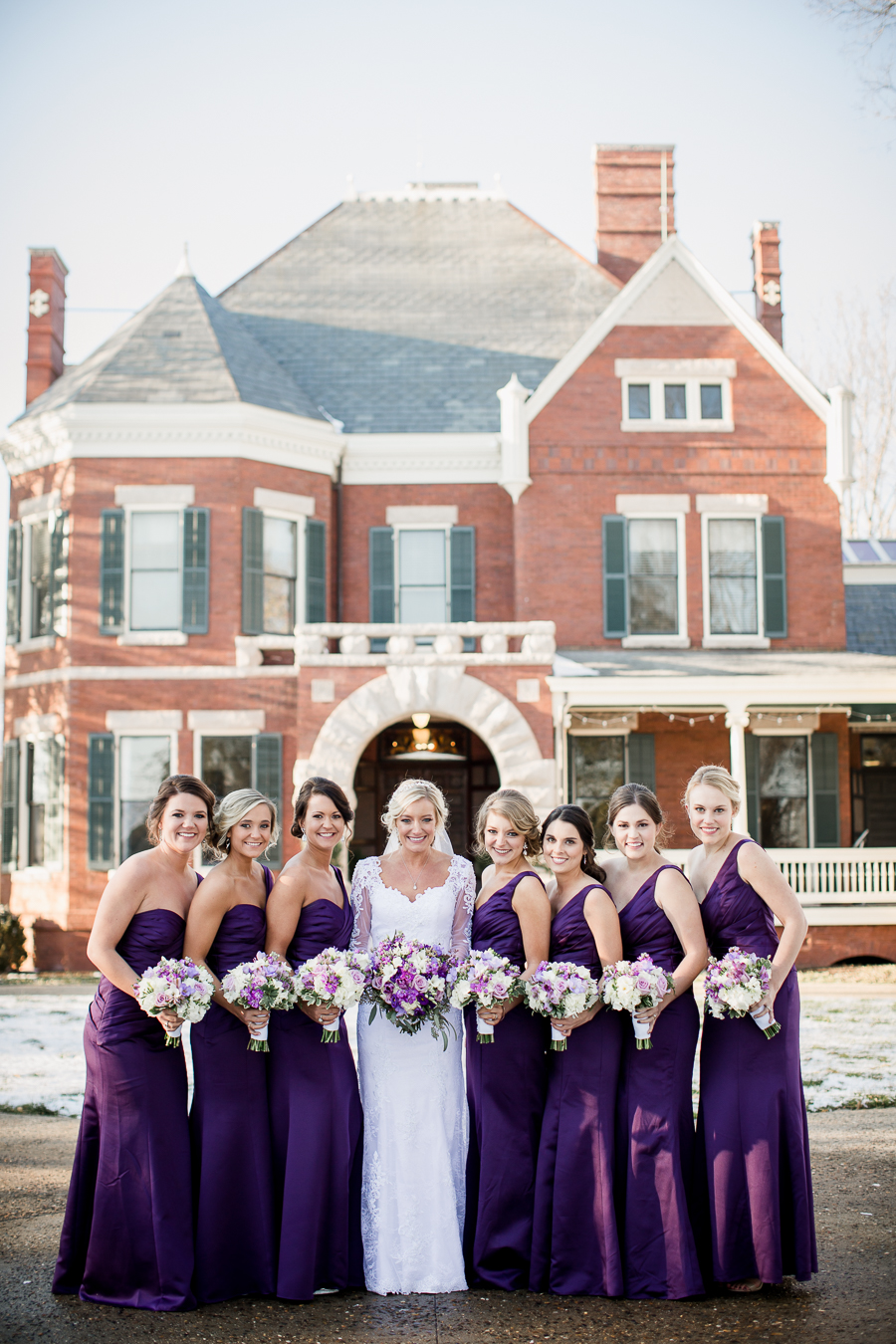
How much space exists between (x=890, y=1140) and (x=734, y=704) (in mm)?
8754

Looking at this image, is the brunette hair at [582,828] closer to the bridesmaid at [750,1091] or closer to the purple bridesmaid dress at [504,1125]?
the purple bridesmaid dress at [504,1125]

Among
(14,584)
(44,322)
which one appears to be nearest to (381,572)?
(14,584)

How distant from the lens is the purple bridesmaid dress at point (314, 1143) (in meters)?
4.81

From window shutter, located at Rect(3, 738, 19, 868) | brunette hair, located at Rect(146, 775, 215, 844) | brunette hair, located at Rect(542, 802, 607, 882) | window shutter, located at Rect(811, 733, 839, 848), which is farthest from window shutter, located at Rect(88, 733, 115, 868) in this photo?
brunette hair, located at Rect(542, 802, 607, 882)

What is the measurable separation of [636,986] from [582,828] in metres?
0.73

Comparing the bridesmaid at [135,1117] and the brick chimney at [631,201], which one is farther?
the brick chimney at [631,201]

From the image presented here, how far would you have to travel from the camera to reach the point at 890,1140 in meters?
7.19

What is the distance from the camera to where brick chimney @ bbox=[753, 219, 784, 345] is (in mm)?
20094

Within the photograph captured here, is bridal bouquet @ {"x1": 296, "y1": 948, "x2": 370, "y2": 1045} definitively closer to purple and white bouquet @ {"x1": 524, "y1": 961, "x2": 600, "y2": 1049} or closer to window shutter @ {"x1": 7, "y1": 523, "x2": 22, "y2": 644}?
purple and white bouquet @ {"x1": 524, "y1": 961, "x2": 600, "y2": 1049}

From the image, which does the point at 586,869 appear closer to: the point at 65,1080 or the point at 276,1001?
the point at 276,1001

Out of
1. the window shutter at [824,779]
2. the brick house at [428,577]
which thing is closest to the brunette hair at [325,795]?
the brick house at [428,577]

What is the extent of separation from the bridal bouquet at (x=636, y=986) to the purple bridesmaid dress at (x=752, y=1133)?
0.34 meters

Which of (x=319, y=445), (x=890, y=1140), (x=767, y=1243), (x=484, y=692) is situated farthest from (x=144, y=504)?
(x=767, y=1243)

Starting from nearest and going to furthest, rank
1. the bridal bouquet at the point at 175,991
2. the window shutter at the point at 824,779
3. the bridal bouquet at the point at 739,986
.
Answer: the bridal bouquet at the point at 175,991
the bridal bouquet at the point at 739,986
the window shutter at the point at 824,779
